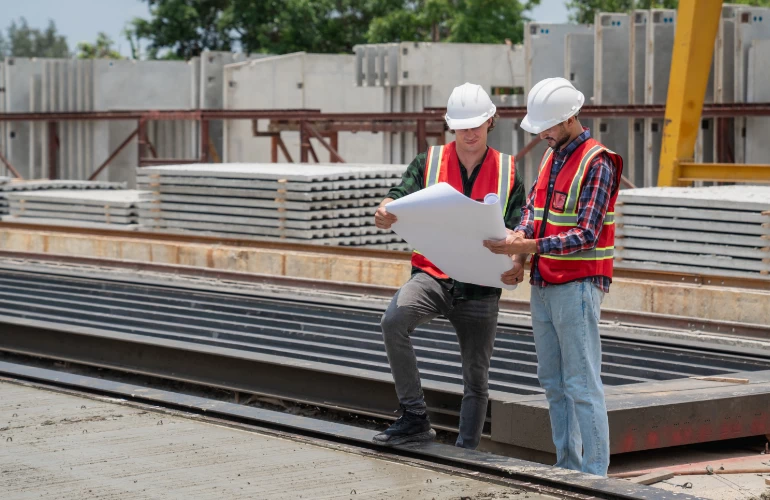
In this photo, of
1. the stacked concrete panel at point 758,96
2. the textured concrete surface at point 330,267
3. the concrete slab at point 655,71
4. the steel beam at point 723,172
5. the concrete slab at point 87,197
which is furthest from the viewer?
the concrete slab at point 87,197

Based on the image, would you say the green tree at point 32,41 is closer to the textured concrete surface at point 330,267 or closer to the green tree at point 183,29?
the green tree at point 183,29

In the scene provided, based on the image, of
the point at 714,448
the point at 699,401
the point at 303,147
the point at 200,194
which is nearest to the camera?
the point at 699,401

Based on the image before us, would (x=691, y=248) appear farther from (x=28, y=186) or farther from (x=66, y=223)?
(x=28, y=186)

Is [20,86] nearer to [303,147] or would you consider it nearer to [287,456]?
[303,147]

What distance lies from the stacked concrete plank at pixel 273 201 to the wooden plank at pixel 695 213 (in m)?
3.82

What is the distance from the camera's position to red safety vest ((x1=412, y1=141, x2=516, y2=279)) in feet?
17.8

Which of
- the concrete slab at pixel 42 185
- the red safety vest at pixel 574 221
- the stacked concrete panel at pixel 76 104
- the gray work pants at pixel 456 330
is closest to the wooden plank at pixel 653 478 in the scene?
the gray work pants at pixel 456 330

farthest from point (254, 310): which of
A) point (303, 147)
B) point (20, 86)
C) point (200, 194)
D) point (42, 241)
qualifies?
point (20, 86)

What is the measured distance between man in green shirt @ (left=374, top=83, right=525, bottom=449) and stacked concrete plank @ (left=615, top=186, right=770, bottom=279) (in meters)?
6.21

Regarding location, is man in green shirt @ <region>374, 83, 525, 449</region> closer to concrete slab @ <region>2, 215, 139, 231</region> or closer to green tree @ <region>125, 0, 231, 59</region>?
concrete slab @ <region>2, 215, 139, 231</region>

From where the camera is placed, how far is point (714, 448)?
6844 millimetres

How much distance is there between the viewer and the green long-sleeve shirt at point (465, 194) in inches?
214

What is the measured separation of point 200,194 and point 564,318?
37.2 ft

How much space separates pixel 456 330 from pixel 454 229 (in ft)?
1.98
